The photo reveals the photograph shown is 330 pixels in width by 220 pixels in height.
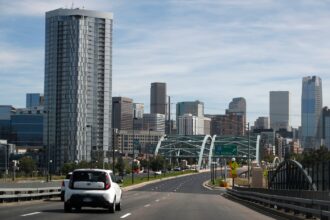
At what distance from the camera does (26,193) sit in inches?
1526

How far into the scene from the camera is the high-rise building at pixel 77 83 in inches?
7101

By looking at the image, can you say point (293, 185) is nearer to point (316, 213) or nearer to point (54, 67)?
point (316, 213)

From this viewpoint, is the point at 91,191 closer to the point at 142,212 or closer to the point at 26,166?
the point at 142,212

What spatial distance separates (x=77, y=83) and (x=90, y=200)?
159 meters

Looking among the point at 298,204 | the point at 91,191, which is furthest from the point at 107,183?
the point at 298,204

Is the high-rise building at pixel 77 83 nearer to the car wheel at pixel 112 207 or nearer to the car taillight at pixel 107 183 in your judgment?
the car wheel at pixel 112 207

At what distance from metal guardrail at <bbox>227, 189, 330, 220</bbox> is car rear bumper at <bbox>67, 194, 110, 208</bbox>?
24.0ft

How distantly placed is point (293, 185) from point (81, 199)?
60.8ft

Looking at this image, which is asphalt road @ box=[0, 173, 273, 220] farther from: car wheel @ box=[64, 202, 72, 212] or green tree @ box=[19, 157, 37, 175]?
green tree @ box=[19, 157, 37, 175]

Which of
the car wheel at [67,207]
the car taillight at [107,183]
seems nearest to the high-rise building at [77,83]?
the car wheel at [67,207]

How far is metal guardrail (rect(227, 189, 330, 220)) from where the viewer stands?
20312 mm

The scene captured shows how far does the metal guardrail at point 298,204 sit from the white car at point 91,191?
23.4ft

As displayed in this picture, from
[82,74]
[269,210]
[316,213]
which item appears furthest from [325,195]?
[82,74]

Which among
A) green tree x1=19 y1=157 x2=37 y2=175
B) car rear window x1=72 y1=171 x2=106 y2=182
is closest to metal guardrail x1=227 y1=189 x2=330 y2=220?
car rear window x1=72 y1=171 x2=106 y2=182
